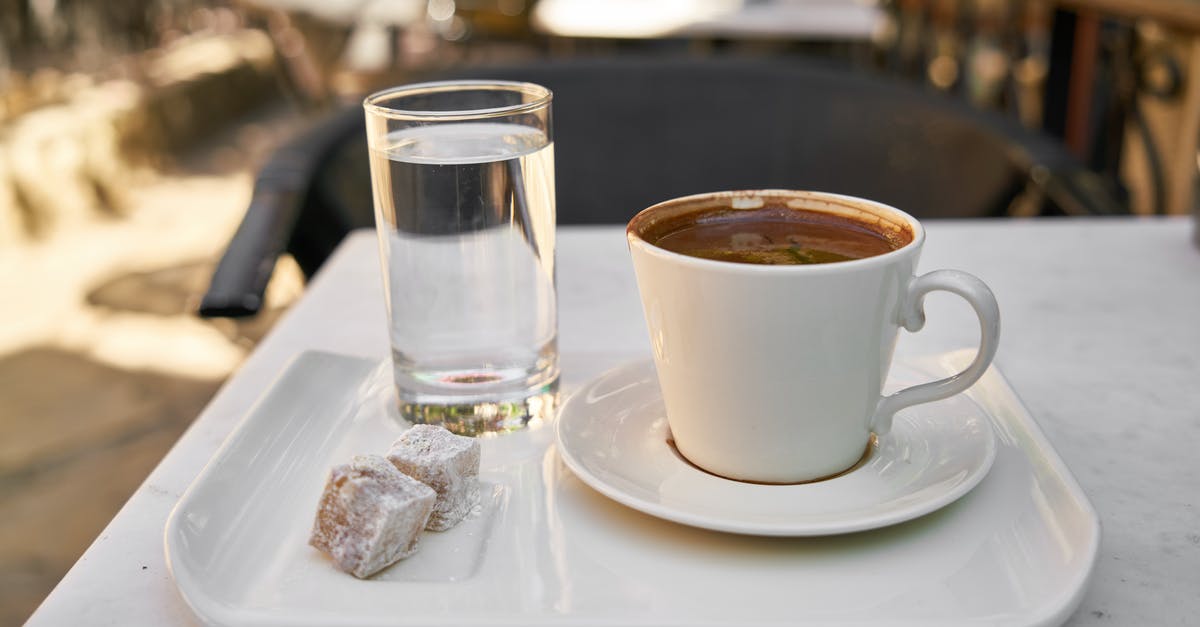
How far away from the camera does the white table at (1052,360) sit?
425mm

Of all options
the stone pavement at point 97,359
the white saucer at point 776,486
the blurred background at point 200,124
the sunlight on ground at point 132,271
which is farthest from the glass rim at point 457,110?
the sunlight on ground at point 132,271

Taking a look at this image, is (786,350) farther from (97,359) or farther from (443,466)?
(97,359)

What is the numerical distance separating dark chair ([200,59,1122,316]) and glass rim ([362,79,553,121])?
65 cm

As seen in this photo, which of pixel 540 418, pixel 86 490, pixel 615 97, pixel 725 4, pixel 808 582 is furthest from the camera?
pixel 725 4

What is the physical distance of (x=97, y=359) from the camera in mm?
2424

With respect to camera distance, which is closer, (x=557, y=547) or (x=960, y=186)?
(x=557, y=547)

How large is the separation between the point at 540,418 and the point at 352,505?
0.57 ft

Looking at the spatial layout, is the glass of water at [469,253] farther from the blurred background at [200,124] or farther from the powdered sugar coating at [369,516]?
the blurred background at [200,124]

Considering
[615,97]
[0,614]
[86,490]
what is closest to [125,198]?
[86,490]

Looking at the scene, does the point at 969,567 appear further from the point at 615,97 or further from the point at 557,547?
the point at 615,97

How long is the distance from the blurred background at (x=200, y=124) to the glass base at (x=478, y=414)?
17.4 inches

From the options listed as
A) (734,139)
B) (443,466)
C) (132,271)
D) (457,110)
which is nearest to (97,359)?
(132,271)

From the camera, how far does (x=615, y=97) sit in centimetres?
151

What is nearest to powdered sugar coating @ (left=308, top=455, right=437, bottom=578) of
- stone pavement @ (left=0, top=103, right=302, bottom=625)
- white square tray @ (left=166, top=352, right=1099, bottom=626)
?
white square tray @ (left=166, top=352, right=1099, bottom=626)
